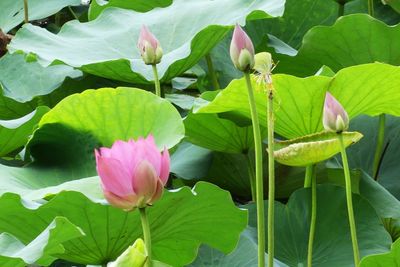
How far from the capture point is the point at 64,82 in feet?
5.60

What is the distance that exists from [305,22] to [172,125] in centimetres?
64

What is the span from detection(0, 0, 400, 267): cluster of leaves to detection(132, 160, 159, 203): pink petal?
0.10 meters

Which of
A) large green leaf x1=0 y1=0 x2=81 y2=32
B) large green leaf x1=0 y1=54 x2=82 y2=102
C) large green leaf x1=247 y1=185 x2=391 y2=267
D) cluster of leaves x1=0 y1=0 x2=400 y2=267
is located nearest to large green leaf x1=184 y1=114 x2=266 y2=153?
cluster of leaves x1=0 y1=0 x2=400 y2=267

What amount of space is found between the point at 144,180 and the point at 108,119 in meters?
0.49

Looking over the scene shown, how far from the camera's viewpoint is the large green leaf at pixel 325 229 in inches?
53.4

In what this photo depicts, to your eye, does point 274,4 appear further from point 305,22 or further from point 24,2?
point 24,2

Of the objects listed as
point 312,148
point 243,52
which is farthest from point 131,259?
point 312,148

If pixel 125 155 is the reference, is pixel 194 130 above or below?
below

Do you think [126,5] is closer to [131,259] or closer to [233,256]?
[233,256]

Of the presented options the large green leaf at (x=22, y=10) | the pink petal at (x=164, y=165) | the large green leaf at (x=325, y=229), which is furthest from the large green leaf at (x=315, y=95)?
the large green leaf at (x=22, y=10)

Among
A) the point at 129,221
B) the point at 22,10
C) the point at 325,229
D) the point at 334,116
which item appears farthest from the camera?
the point at 22,10

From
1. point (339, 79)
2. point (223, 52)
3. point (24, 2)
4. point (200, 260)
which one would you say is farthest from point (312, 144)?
point (24, 2)

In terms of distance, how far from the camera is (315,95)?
4.19 feet

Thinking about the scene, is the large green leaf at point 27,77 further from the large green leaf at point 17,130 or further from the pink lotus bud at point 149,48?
the pink lotus bud at point 149,48
